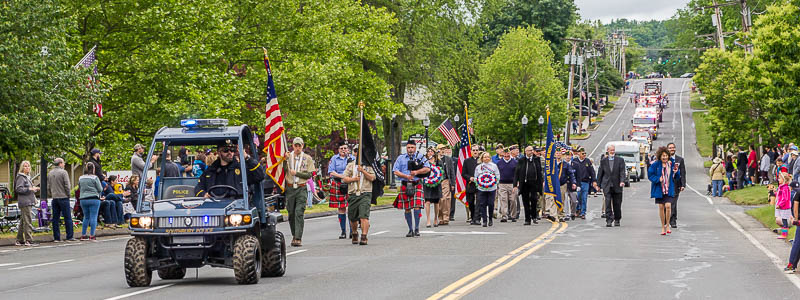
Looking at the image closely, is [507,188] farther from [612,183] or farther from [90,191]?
[90,191]

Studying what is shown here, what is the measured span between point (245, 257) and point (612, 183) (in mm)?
14057

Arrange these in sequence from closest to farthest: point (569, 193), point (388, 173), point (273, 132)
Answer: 1. point (273, 132)
2. point (569, 193)
3. point (388, 173)

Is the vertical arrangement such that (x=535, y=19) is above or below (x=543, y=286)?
above

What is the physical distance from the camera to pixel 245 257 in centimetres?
1257

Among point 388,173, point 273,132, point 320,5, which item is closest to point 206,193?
point 273,132

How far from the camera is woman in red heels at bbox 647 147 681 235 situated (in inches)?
861

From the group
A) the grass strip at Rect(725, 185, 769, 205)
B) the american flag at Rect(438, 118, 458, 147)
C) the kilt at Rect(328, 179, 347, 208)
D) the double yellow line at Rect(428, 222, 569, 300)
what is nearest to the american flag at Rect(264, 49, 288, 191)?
the kilt at Rect(328, 179, 347, 208)

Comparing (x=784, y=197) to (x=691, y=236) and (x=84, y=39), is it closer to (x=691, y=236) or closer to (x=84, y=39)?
(x=691, y=236)

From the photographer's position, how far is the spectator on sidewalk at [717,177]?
42.0m

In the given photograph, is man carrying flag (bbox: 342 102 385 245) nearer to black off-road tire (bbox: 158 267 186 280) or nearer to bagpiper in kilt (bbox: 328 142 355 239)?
bagpiper in kilt (bbox: 328 142 355 239)

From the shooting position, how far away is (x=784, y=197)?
63.7 feet

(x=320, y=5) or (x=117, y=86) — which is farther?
(x=320, y=5)

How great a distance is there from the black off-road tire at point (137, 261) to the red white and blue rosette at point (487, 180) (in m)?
12.4

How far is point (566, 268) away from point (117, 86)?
19.2m
